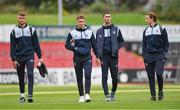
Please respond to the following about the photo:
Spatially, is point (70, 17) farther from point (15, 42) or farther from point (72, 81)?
point (15, 42)

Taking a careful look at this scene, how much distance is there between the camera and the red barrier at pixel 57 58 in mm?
40688

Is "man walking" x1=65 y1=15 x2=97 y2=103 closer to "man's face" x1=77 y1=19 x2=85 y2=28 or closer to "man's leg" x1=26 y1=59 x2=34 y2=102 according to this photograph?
"man's face" x1=77 y1=19 x2=85 y2=28

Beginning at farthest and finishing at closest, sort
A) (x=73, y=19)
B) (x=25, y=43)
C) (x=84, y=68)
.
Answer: (x=73, y=19) → (x=25, y=43) → (x=84, y=68)

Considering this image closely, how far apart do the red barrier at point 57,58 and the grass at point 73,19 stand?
14.0 m

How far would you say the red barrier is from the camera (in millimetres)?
40688

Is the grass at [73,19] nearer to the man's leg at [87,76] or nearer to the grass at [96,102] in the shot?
the grass at [96,102]

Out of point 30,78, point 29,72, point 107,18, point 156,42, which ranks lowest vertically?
point 30,78

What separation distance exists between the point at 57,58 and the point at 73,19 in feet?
54.8

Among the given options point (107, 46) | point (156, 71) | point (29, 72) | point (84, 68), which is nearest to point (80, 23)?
point (107, 46)

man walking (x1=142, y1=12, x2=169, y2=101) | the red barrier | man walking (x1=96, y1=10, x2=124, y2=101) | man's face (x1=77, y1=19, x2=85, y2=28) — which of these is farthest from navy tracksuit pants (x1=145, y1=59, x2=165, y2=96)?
the red barrier

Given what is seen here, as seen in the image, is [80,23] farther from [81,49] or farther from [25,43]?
[25,43]

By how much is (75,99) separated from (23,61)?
79.9 inches

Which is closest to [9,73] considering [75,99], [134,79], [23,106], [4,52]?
[4,52]

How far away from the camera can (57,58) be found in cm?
4175
